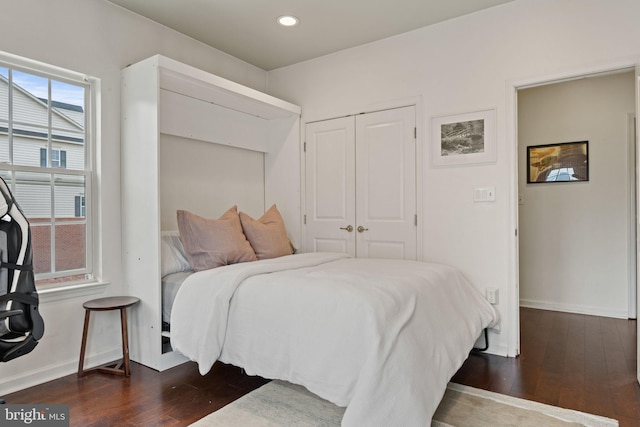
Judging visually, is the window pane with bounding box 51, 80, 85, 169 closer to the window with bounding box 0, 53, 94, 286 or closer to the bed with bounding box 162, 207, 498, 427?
the window with bounding box 0, 53, 94, 286

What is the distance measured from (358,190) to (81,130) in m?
2.36

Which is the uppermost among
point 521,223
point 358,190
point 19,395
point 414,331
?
point 358,190

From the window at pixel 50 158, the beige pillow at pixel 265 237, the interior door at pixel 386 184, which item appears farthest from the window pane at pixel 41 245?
the interior door at pixel 386 184

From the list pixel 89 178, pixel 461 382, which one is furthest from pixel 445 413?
pixel 89 178

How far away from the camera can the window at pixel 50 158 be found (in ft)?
8.34

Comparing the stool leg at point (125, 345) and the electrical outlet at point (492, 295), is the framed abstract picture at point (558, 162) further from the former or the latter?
the stool leg at point (125, 345)

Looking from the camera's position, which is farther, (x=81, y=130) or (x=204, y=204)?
(x=204, y=204)

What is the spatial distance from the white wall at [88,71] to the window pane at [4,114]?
0.18 metres

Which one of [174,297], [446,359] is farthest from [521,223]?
[174,297]

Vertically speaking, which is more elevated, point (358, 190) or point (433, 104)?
point (433, 104)

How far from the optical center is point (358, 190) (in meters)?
3.82

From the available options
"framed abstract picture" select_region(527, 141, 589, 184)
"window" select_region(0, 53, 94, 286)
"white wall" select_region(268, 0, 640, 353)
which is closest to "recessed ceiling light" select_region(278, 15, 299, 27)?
"white wall" select_region(268, 0, 640, 353)

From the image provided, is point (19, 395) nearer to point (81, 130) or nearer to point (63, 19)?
point (81, 130)

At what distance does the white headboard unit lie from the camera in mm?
2799
